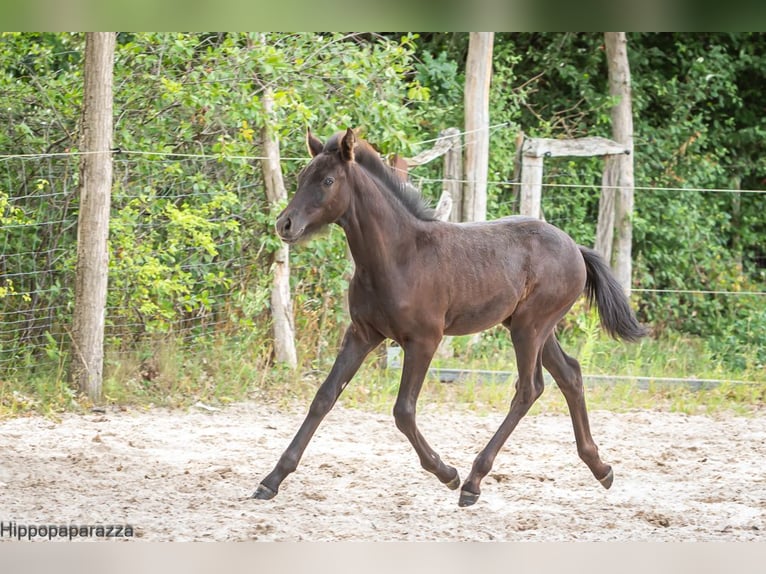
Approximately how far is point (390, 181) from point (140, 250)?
3.16 metres

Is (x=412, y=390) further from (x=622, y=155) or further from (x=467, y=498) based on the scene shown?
(x=622, y=155)

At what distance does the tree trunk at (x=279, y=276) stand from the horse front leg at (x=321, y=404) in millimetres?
3104

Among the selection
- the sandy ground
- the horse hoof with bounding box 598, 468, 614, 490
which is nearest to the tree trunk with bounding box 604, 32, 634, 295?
the sandy ground

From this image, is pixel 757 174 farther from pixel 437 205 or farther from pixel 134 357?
pixel 134 357

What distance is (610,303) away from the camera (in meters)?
5.62

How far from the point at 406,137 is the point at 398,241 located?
3.93 m

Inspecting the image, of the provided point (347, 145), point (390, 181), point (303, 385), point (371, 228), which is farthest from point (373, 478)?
point (303, 385)

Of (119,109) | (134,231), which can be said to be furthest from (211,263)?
(119,109)

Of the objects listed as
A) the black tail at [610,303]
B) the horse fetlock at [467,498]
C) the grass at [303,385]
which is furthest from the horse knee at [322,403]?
the grass at [303,385]

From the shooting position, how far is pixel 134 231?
7.69 meters

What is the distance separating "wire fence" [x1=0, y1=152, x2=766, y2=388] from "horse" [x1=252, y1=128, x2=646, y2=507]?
279 centimetres

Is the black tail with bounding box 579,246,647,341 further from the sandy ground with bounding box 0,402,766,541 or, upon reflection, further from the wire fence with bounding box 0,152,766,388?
the wire fence with bounding box 0,152,766,388

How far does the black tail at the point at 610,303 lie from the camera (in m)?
5.62

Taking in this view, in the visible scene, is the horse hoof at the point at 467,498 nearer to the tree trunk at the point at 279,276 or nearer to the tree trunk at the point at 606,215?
the tree trunk at the point at 279,276
